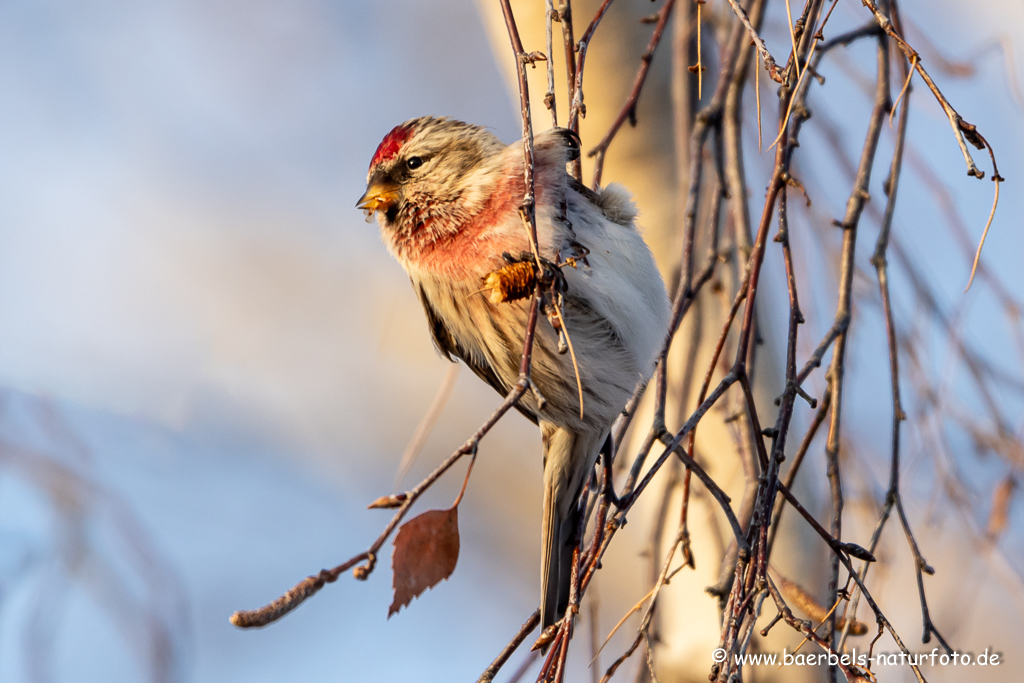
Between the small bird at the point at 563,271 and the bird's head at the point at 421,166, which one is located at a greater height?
the bird's head at the point at 421,166

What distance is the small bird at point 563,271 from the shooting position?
1.09 m

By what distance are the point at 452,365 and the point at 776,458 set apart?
56 cm

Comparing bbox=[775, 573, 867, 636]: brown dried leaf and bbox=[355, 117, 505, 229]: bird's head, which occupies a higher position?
bbox=[355, 117, 505, 229]: bird's head

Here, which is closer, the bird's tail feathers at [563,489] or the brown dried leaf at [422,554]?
Result: the brown dried leaf at [422,554]

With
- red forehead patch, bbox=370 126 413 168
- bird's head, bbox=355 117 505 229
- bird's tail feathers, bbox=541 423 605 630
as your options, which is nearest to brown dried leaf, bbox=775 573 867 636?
bird's tail feathers, bbox=541 423 605 630

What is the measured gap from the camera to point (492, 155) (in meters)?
1.27

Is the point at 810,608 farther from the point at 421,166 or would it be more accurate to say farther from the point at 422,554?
the point at 421,166

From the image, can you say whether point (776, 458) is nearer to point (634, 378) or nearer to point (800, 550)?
point (634, 378)

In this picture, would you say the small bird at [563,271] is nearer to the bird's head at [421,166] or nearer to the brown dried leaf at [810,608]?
the bird's head at [421,166]

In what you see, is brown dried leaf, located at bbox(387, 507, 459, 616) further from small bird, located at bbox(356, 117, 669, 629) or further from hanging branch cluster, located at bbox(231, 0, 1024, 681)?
small bird, located at bbox(356, 117, 669, 629)

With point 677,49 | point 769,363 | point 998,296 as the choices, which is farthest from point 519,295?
point 998,296

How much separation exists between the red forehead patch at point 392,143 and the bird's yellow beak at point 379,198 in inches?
1.8

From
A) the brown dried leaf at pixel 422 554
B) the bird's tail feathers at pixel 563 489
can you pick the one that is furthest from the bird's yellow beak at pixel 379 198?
the brown dried leaf at pixel 422 554

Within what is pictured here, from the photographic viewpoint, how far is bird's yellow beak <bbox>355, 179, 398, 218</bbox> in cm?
125
